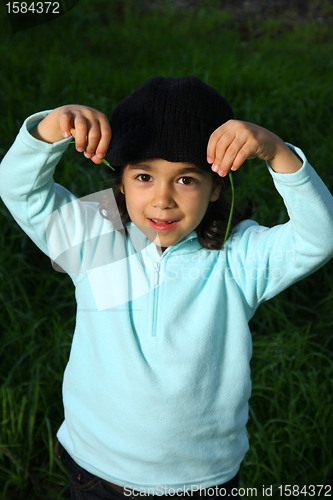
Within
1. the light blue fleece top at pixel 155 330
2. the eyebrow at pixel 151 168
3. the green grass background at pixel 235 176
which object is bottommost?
the green grass background at pixel 235 176

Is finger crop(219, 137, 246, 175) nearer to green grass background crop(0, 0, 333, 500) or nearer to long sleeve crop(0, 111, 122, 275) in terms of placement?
long sleeve crop(0, 111, 122, 275)

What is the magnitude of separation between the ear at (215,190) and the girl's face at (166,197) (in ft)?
0.16

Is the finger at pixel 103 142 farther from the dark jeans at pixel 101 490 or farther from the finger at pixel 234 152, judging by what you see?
the dark jeans at pixel 101 490

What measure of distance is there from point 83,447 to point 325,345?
1129 millimetres

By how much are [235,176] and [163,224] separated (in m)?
1.60

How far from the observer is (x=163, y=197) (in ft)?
3.59

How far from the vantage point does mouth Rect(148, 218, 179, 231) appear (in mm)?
1121

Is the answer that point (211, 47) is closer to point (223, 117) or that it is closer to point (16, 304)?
point (16, 304)

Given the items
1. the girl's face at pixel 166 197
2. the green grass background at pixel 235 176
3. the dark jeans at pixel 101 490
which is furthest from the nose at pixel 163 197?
the dark jeans at pixel 101 490

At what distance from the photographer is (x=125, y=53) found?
370cm

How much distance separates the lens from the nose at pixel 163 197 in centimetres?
109

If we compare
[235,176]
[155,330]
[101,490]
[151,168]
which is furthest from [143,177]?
[235,176]

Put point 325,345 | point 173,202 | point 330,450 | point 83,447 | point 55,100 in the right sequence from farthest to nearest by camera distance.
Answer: point 55,100
point 325,345
point 330,450
point 83,447
point 173,202

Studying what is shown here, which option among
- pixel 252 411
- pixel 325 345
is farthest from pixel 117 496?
pixel 325 345
